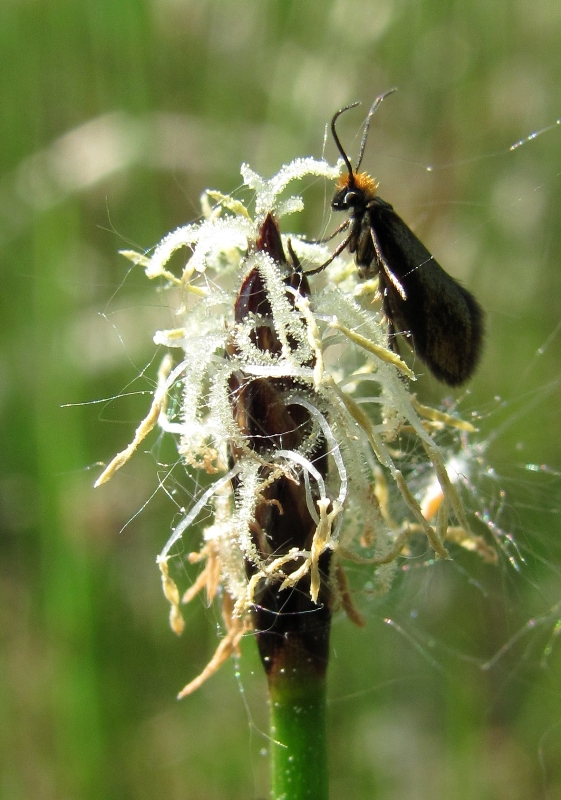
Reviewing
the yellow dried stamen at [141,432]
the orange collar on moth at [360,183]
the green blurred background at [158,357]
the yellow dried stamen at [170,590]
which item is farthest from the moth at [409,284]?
the green blurred background at [158,357]

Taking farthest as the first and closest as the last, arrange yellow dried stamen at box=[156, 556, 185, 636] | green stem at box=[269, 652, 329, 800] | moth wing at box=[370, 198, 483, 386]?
moth wing at box=[370, 198, 483, 386], yellow dried stamen at box=[156, 556, 185, 636], green stem at box=[269, 652, 329, 800]

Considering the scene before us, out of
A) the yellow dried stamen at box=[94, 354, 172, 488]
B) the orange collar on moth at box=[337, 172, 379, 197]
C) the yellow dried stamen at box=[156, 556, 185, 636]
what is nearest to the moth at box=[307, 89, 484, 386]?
the orange collar on moth at box=[337, 172, 379, 197]

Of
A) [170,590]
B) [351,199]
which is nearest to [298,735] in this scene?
[170,590]

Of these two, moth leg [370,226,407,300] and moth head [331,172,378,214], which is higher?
moth head [331,172,378,214]

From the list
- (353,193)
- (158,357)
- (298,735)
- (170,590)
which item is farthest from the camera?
(158,357)

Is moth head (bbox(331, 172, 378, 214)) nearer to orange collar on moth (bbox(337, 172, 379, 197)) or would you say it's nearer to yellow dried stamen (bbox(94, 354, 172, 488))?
orange collar on moth (bbox(337, 172, 379, 197))

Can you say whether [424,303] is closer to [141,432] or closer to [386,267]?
[386,267]
